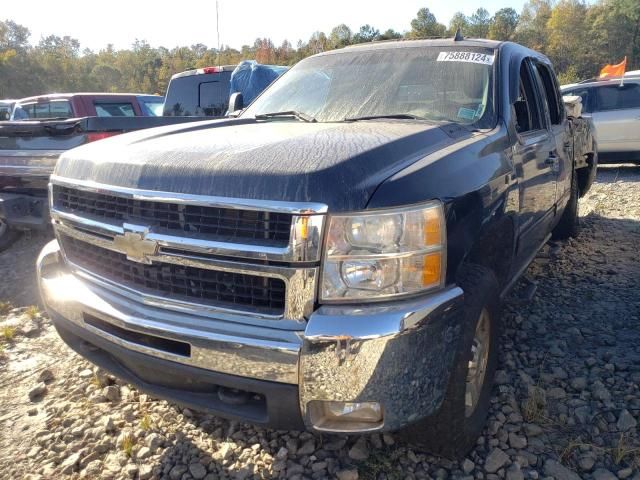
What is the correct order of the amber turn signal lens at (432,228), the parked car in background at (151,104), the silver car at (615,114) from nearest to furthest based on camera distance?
the amber turn signal lens at (432,228) < the parked car in background at (151,104) < the silver car at (615,114)

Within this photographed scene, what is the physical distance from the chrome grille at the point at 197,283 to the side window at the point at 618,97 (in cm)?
992

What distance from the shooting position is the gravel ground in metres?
2.35

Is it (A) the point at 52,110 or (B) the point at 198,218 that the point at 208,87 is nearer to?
(A) the point at 52,110

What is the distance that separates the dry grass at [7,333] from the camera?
3.83 m

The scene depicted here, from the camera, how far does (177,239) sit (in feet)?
6.52

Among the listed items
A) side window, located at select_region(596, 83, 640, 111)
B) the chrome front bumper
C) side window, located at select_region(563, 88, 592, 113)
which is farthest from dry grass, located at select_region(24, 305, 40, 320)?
side window, located at select_region(596, 83, 640, 111)

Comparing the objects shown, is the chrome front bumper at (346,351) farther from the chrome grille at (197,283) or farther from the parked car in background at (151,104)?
the parked car in background at (151,104)

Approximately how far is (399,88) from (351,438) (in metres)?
1.97

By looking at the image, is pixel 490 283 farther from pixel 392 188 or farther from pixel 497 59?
pixel 497 59

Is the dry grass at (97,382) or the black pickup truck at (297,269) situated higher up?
the black pickup truck at (297,269)

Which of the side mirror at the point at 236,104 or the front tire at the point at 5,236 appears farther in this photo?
the front tire at the point at 5,236

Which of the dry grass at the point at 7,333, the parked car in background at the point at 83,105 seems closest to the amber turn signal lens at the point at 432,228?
the dry grass at the point at 7,333

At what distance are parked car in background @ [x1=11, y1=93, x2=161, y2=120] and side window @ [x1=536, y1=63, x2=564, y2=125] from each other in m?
5.50

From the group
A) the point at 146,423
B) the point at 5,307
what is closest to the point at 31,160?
the point at 5,307
